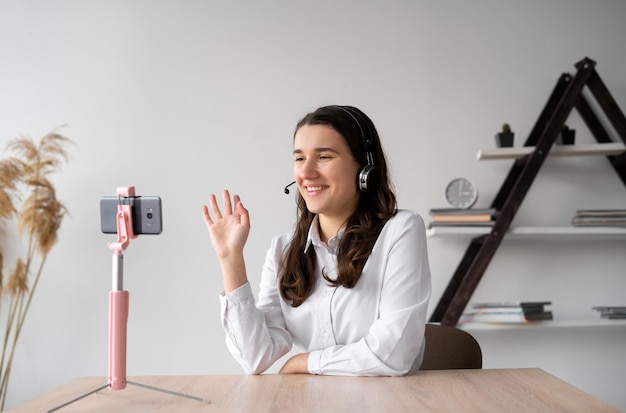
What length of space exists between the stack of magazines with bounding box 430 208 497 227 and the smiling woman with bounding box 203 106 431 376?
143cm

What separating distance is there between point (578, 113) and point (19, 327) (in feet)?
10.2

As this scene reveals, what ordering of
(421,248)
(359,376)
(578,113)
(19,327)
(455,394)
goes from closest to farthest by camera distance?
1. (455,394)
2. (359,376)
3. (421,248)
4. (19,327)
5. (578,113)

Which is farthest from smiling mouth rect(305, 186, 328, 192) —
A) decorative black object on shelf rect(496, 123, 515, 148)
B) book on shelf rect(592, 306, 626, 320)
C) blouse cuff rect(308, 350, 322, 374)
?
book on shelf rect(592, 306, 626, 320)

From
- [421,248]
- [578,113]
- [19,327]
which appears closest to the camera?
[421,248]

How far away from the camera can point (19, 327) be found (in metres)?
3.31

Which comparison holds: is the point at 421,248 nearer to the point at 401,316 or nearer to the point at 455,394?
the point at 401,316

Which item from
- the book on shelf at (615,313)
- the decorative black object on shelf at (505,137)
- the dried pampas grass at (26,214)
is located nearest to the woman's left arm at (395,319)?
Answer: the decorative black object on shelf at (505,137)

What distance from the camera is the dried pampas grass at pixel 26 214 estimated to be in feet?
10.7

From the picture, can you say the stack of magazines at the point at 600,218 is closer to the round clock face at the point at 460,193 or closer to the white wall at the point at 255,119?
the white wall at the point at 255,119

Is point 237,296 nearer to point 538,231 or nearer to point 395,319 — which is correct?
point 395,319

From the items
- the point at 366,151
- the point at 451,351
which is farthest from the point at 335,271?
the point at 451,351

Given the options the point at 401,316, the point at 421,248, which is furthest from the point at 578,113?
the point at 401,316

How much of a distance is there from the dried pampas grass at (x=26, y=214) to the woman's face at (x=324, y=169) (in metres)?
1.97

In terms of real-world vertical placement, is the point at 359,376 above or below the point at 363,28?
below
